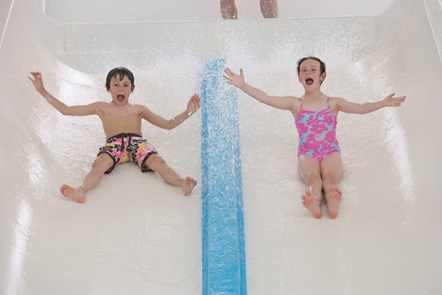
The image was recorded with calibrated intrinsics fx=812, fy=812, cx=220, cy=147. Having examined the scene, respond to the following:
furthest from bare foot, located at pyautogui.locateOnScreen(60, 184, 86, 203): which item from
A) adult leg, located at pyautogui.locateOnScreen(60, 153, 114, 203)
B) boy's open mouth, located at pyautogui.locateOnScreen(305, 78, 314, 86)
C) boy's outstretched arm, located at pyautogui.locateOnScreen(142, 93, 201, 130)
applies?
boy's open mouth, located at pyautogui.locateOnScreen(305, 78, 314, 86)

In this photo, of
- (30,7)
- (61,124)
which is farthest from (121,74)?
(30,7)

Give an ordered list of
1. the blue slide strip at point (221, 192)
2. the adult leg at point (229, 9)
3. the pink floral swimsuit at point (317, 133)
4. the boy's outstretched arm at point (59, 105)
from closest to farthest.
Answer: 1. the blue slide strip at point (221, 192)
2. the pink floral swimsuit at point (317, 133)
3. the boy's outstretched arm at point (59, 105)
4. the adult leg at point (229, 9)

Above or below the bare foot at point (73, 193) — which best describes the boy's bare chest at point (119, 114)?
above

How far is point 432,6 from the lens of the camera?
9.30 feet

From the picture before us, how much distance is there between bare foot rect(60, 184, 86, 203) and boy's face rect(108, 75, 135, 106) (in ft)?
1.35

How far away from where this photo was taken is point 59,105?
2.63 metres

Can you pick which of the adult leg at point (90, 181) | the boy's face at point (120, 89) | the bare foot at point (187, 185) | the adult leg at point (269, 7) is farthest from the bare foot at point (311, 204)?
the adult leg at point (269, 7)

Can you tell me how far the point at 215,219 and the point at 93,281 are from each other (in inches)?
14.4

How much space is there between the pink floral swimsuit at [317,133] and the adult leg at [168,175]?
0.36 metres

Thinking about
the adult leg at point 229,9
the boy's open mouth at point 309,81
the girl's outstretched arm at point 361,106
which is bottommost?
the girl's outstretched arm at point 361,106

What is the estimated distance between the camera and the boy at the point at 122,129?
8.00 feet

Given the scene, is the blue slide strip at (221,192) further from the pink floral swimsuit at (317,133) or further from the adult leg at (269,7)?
the adult leg at (269,7)

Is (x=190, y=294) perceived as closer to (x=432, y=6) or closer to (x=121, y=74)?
(x=121, y=74)

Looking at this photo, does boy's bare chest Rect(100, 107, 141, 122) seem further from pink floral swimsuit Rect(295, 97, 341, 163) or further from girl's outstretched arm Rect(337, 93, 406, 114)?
girl's outstretched arm Rect(337, 93, 406, 114)
